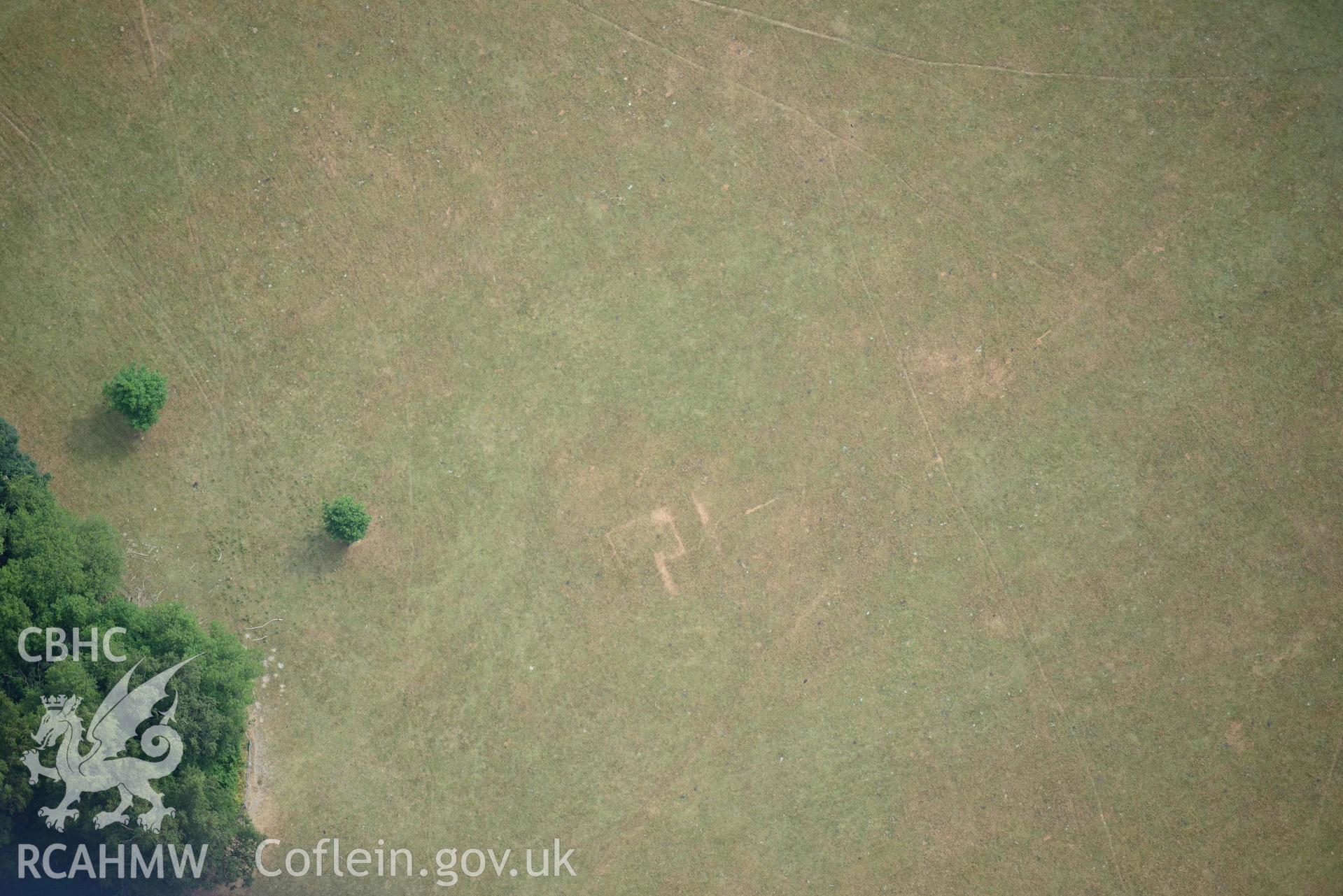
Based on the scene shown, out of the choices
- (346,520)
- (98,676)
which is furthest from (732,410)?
(98,676)

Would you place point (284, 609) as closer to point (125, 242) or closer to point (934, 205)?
point (125, 242)

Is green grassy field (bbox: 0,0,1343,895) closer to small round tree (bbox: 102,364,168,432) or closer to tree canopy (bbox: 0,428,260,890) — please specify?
small round tree (bbox: 102,364,168,432)

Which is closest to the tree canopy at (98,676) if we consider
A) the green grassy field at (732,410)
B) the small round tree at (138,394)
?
the green grassy field at (732,410)

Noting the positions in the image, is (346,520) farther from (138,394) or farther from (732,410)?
(732,410)

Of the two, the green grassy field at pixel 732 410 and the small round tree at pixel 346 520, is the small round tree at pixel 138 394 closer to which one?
the green grassy field at pixel 732 410

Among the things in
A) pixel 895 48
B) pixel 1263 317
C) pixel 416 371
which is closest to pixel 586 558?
pixel 416 371

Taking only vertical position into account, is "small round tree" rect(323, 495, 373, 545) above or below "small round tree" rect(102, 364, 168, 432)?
below

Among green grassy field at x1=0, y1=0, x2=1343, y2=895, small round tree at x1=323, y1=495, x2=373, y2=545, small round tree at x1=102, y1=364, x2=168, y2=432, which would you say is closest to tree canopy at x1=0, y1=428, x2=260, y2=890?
green grassy field at x1=0, y1=0, x2=1343, y2=895
